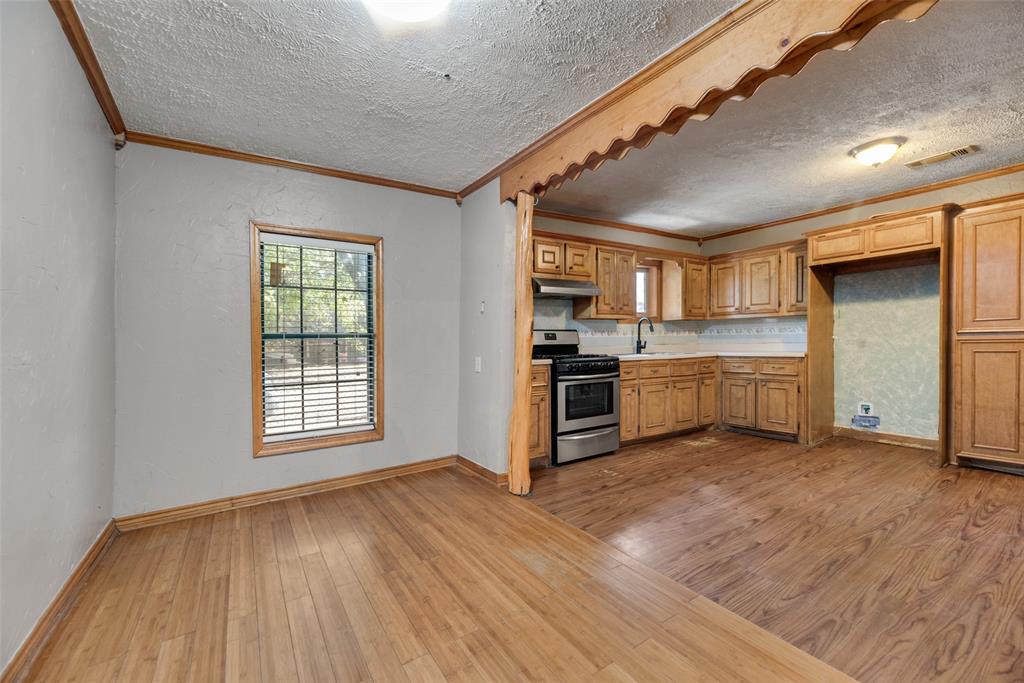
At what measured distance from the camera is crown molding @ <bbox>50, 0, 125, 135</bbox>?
66.9 inches

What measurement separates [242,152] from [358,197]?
0.82 m

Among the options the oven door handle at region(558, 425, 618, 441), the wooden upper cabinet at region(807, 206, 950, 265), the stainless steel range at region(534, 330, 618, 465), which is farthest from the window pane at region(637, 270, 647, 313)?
the oven door handle at region(558, 425, 618, 441)

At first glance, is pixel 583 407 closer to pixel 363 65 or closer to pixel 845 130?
pixel 845 130

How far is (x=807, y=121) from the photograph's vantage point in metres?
2.79

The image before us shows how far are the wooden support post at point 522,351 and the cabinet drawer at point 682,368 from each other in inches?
90.6

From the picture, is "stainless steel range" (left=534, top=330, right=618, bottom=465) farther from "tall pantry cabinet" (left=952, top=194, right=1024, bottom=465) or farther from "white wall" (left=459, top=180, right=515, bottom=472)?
"tall pantry cabinet" (left=952, top=194, right=1024, bottom=465)

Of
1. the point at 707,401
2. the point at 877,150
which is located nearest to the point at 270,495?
the point at 707,401

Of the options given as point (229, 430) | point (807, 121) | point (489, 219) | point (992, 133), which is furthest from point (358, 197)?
point (992, 133)

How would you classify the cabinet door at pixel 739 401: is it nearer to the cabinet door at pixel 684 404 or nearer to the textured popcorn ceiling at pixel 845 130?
the cabinet door at pixel 684 404

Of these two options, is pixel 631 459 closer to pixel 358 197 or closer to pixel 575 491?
pixel 575 491

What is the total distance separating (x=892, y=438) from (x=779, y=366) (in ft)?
4.28

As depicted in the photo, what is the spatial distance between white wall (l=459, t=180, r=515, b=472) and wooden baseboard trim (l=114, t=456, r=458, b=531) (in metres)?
0.45

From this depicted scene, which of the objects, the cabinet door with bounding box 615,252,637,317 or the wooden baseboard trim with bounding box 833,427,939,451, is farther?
the cabinet door with bounding box 615,252,637,317

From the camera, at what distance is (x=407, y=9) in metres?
1.71
